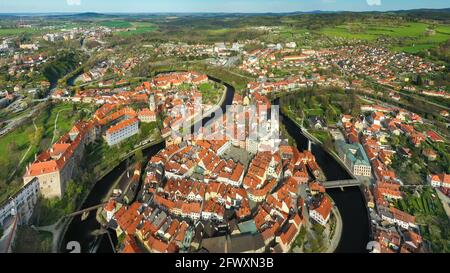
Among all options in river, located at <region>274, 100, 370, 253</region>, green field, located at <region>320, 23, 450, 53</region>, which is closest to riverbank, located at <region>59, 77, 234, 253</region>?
river, located at <region>274, 100, 370, 253</region>

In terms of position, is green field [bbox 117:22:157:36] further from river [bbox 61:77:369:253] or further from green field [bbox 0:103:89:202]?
river [bbox 61:77:369:253]

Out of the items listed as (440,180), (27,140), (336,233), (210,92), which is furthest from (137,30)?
(336,233)

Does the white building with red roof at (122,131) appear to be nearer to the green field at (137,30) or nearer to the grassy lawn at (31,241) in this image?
the grassy lawn at (31,241)

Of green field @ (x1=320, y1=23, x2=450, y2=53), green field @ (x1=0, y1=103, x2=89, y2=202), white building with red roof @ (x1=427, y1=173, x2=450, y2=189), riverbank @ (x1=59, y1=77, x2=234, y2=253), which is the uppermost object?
green field @ (x1=320, y1=23, x2=450, y2=53)

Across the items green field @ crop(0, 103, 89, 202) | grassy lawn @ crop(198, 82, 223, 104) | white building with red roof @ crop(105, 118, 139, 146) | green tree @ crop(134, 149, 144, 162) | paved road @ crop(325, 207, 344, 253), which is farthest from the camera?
grassy lawn @ crop(198, 82, 223, 104)

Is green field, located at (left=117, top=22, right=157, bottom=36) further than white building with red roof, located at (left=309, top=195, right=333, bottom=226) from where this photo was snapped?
Yes

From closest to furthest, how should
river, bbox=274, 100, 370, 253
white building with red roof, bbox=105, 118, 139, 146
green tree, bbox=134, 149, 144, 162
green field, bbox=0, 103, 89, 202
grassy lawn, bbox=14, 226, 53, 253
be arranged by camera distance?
1. grassy lawn, bbox=14, 226, 53, 253
2. river, bbox=274, 100, 370, 253
3. green field, bbox=0, 103, 89, 202
4. green tree, bbox=134, 149, 144, 162
5. white building with red roof, bbox=105, 118, 139, 146

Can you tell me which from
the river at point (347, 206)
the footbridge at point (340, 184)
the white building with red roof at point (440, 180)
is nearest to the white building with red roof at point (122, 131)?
the river at point (347, 206)

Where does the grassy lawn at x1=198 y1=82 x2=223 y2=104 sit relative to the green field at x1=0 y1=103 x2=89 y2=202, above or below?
above
